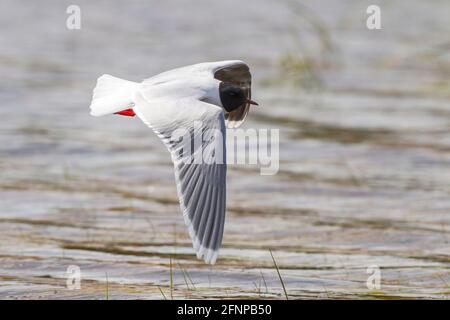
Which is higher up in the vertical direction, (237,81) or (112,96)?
(237,81)

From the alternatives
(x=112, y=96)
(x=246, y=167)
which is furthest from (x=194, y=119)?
(x=246, y=167)

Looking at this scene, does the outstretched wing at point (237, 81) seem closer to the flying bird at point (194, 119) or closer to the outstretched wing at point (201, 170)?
the flying bird at point (194, 119)

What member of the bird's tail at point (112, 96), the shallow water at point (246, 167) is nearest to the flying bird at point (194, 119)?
the bird's tail at point (112, 96)

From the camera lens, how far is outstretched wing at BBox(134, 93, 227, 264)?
6863 millimetres

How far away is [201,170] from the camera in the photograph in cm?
698

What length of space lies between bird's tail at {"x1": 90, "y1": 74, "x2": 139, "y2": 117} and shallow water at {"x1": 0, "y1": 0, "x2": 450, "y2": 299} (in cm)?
107

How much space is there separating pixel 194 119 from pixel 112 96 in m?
0.87

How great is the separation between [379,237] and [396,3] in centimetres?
1231

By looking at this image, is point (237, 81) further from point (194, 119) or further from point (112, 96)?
point (194, 119)

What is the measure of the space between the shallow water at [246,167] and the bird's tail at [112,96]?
3.50 feet

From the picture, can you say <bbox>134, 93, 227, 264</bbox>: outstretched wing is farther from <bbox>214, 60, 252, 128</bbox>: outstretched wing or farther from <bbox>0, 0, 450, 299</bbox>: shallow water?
<bbox>214, 60, 252, 128</bbox>: outstretched wing

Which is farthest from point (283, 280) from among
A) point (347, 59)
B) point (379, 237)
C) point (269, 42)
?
point (269, 42)

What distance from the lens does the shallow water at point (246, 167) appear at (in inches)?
323

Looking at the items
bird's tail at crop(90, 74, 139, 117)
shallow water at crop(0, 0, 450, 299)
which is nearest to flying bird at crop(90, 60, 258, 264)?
bird's tail at crop(90, 74, 139, 117)
